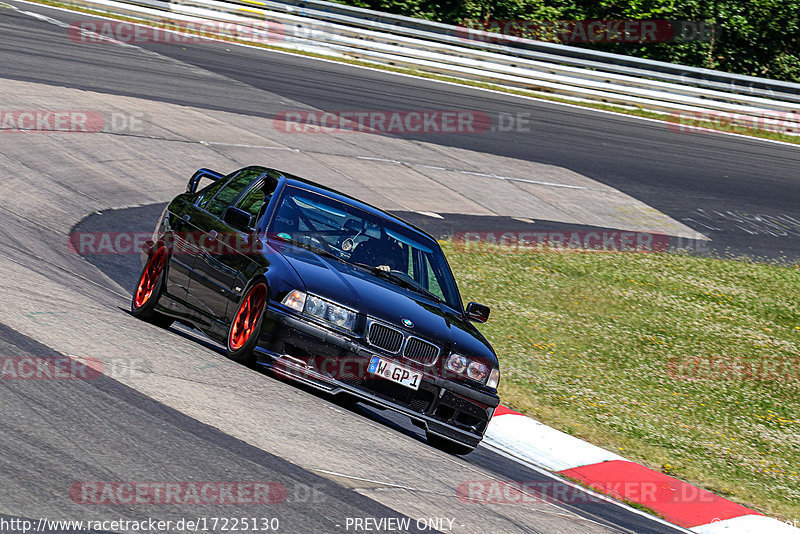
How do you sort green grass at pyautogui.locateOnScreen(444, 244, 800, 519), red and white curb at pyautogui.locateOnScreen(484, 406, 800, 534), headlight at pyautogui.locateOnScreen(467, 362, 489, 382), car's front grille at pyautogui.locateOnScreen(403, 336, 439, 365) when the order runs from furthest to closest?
green grass at pyautogui.locateOnScreen(444, 244, 800, 519), red and white curb at pyautogui.locateOnScreen(484, 406, 800, 534), headlight at pyautogui.locateOnScreen(467, 362, 489, 382), car's front grille at pyautogui.locateOnScreen(403, 336, 439, 365)

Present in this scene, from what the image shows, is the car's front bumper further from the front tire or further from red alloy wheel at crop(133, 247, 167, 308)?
red alloy wheel at crop(133, 247, 167, 308)

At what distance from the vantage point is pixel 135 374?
6418 millimetres

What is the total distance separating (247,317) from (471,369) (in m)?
1.63

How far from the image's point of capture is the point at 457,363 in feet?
24.1

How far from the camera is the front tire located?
282 inches

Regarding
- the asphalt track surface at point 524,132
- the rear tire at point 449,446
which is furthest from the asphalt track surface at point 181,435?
the asphalt track surface at point 524,132

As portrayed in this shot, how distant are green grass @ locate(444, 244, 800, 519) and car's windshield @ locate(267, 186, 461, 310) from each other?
1.68 m

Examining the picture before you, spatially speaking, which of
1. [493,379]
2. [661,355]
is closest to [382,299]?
[493,379]

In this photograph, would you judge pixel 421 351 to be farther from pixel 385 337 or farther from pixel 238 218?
pixel 238 218

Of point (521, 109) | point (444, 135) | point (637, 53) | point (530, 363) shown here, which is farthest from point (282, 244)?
point (637, 53)

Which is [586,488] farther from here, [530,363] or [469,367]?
[530,363]

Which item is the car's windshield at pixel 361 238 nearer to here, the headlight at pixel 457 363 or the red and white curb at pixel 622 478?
the headlight at pixel 457 363

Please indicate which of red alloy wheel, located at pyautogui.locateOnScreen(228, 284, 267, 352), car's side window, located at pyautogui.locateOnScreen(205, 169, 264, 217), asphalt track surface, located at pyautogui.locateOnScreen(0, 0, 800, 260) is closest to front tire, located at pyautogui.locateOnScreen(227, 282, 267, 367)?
red alloy wheel, located at pyautogui.locateOnScreen(228, 284, 267, 352)

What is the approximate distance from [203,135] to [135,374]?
11824mm
